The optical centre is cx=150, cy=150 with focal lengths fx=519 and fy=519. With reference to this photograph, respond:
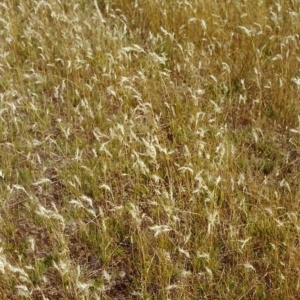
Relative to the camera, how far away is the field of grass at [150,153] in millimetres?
2846

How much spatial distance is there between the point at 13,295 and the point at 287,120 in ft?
7.33

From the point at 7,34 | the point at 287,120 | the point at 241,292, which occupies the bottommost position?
the point at 241,292

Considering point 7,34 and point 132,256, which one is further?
point 7,34

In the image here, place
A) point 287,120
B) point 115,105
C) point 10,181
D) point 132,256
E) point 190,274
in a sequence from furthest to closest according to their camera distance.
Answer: point 115,105 < point 287,120 < point 10,181 < point 132,256 < point 190,274

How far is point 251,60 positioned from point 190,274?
2169mm

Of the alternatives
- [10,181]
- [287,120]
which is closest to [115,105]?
[10,181]

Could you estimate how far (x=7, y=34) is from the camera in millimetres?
4750

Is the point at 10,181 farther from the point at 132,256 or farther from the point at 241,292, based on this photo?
the point at 241,292

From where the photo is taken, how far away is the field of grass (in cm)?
285

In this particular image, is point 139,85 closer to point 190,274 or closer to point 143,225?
point 143,225

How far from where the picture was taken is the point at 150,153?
3045mm

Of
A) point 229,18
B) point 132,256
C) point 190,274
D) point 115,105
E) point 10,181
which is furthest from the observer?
point 229,18

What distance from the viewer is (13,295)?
283cm

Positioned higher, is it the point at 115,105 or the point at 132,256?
the point at 115,105
